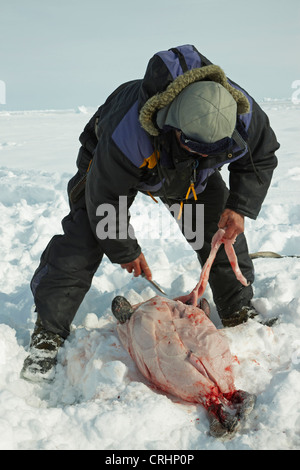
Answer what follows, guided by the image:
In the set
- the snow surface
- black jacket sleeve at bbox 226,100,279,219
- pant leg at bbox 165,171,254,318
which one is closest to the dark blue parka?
black jacket sleeve at bbox 226,100,279,219

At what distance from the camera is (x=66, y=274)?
2512 millimetres

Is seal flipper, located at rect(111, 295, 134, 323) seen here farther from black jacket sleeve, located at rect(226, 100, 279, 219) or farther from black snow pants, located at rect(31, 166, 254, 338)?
black jacket sleeve, located at rect(226, 100, 279, 219)

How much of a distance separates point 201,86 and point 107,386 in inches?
54.8

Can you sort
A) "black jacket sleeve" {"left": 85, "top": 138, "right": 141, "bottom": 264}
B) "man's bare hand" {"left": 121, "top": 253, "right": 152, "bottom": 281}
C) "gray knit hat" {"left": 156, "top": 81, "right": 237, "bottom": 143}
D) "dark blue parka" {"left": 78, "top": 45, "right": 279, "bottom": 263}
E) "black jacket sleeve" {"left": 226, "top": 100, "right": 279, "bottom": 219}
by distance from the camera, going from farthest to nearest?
"man's bare hand" {"left": 121, "top": 253, "right": 152, "bottom": 281} → "black jacket sleeve" {"left": 226, "top": 100, "right": 279, "bottom": 219} → "black jacket sleeve" {"left": 85, "top": 138, "right": 141, "bottom": 264} → "dark blue parka" {"left": 78, "top": 45, "right": 279, "bottom": 263} → "gray knit hat" {"left": 156, "top": 81, "right": 237, "bottom": 143}

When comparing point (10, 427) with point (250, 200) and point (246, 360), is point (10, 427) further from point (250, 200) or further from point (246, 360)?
point (250, 200)

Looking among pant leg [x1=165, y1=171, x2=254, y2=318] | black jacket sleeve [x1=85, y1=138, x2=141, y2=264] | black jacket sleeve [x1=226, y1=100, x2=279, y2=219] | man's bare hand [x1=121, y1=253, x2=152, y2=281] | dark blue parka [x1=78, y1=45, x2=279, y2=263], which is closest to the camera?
dark blue parka [x1=78, y1=45, x2=279, y2=263]

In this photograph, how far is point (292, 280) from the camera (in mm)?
2885

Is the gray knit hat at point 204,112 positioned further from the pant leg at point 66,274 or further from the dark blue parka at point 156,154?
the pant leg at point 66,274

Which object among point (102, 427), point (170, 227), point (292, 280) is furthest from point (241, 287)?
point (170, 227)

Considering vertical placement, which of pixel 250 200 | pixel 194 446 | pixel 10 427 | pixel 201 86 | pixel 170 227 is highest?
pixel 201 86

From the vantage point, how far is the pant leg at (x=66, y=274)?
8.18 feet

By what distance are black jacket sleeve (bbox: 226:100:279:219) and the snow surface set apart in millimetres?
667

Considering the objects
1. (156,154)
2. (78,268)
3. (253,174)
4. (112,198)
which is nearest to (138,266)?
(78,268)

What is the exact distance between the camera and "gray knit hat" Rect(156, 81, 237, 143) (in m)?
1.68
